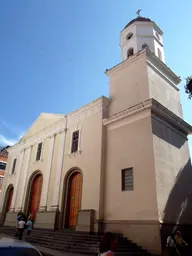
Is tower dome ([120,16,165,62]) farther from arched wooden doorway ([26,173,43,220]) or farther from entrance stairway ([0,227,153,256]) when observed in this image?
entrance stairway ([0,227,153,256])

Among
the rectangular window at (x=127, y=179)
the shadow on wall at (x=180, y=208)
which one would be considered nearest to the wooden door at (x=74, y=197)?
the rectangular window at (x=127, y=179)

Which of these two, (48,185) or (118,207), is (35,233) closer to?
(48,185)

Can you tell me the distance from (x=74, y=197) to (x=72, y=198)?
0.77 ft

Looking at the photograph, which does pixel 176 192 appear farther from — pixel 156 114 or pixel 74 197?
pixel 74 197

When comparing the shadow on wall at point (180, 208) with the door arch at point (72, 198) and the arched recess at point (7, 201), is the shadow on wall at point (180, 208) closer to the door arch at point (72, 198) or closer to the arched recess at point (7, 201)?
the door arch at point (72, 198)

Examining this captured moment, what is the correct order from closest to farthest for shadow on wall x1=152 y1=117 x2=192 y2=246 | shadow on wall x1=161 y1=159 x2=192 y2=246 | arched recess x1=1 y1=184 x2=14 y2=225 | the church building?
shadow on wall x1=161 y1=159 x2=192 y2=246, shadow on wall x1=152 y1=117 x2=192 y2=246, the church building, arched recess x1=1 y1=184 x2=14 y2=225

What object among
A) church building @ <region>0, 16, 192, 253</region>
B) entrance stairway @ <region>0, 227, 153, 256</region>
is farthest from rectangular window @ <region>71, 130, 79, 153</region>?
entrance stairway @ <region>0, 227, 153, 256</region>

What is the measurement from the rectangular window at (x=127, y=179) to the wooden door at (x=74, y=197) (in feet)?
12.0

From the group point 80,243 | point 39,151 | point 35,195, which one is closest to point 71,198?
point 80,243

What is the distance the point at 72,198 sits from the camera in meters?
15.2

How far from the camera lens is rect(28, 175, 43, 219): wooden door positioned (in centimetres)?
1814

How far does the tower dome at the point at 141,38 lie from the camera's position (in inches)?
677

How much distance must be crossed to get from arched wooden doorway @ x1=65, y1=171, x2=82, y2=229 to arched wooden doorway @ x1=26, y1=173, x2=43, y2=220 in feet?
13.1

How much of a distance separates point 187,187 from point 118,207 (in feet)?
15.3
